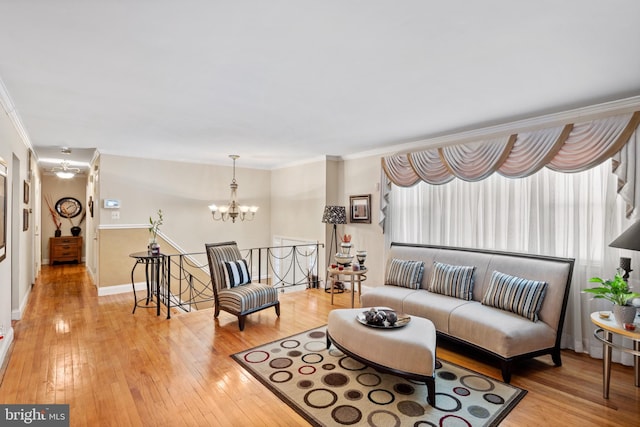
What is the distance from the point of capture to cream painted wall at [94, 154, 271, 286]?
18.4 feet

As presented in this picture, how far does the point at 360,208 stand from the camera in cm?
561

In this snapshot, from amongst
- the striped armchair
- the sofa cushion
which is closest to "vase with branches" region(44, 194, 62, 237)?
the striped armchair

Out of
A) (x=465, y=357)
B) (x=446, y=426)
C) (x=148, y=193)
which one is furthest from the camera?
(x=148, y=193)

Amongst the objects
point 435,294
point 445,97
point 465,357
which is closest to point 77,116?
point 445,97

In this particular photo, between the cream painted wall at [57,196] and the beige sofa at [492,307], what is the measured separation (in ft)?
29.9

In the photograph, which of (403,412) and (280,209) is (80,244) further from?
(403,412)

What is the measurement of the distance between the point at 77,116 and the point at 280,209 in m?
4.24

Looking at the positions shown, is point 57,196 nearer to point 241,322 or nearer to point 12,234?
point 12,234

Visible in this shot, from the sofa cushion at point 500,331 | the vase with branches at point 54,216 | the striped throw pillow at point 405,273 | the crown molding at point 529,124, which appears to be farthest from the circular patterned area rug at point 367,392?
the vase with branches at point 54,216

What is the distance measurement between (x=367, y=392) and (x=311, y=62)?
2509 mm

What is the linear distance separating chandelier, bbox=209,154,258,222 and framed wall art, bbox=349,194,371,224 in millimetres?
2049

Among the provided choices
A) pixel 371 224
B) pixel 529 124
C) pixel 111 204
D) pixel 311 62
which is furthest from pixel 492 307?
pixel 111 204

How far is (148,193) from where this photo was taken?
235 inches

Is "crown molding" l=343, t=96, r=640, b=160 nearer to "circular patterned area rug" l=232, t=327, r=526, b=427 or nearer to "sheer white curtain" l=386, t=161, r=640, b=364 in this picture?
"sheer white curtain" l=386, t=161, r=640, b=364
